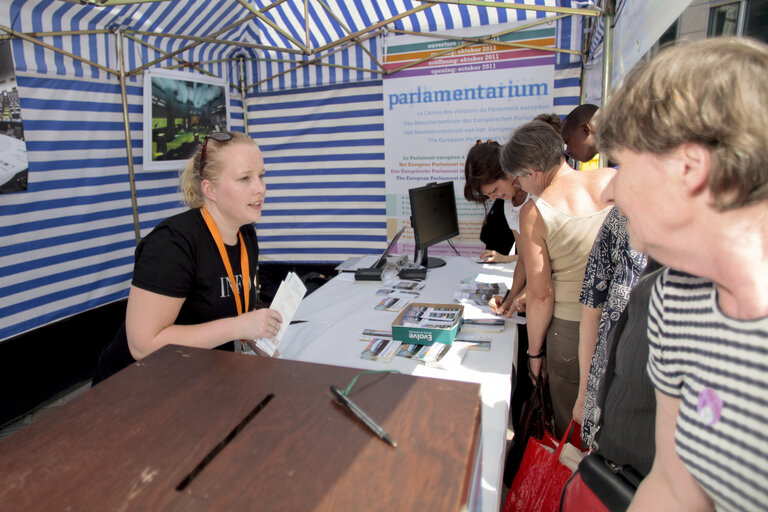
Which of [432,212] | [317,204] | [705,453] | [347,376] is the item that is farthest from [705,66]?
[317,204]

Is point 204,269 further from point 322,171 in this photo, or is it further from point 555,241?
point 322,171

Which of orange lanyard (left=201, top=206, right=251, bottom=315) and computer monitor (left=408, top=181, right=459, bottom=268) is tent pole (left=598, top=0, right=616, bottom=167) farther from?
orange lanyard (left=201, top=206, right=251, bottom=315)

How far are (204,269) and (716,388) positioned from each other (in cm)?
151

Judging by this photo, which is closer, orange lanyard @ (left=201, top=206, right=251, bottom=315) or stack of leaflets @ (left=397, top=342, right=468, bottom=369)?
orange lanyard @ (left=201, top=206, right=251, bottom=315)

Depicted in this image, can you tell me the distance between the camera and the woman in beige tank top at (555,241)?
6.23 feet

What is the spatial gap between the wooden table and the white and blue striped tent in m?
2.75

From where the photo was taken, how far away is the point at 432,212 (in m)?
3.68

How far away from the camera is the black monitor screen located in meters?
3.42

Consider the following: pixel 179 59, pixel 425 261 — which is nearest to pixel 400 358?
pixel 425 261

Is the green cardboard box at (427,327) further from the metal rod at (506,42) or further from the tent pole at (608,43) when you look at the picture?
the metal rod at (506,42)

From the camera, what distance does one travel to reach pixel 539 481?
144 cm

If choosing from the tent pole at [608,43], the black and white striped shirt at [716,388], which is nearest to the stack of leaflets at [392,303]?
the tent pole at [608,43]

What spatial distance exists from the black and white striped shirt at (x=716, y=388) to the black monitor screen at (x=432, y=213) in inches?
106

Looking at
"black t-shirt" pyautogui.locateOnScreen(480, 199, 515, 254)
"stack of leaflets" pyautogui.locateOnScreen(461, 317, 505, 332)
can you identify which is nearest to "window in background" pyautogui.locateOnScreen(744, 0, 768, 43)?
"black t-shirt" pyautogui.locateOnScreen(480, 199, 515, 254)
